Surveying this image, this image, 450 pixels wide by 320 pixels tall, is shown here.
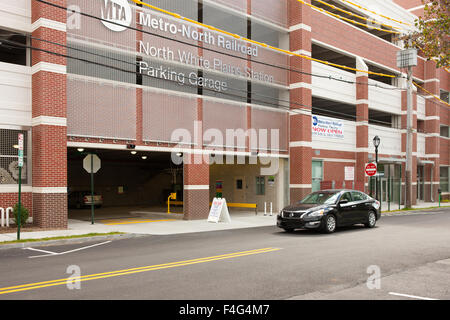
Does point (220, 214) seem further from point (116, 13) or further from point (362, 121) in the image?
point (362, 121)

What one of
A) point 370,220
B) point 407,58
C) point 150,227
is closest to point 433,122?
point 407,58

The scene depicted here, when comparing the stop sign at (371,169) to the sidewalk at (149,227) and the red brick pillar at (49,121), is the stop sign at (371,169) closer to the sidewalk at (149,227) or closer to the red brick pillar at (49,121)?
the sidewalk at (149,227)

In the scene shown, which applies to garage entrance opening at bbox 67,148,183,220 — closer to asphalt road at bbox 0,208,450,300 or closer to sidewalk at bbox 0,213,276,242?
sidewalk at bbox 0,213,276,242

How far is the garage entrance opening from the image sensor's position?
31609 millimetres

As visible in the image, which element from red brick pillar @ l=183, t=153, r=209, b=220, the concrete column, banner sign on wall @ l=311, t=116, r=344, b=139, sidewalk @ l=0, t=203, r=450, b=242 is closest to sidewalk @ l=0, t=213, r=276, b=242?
sidewalk @ l=0, t=203, r=450, b=242

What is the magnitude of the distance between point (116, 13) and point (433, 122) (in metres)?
32.4

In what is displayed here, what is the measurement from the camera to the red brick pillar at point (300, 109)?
25.4 meters

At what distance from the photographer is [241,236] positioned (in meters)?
14.6

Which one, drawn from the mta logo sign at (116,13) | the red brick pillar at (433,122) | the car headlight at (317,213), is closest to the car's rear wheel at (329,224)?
the car headlight at (317,213)

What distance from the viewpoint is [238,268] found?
8.80m

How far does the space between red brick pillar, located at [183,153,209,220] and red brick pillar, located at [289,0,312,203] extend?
677cm
